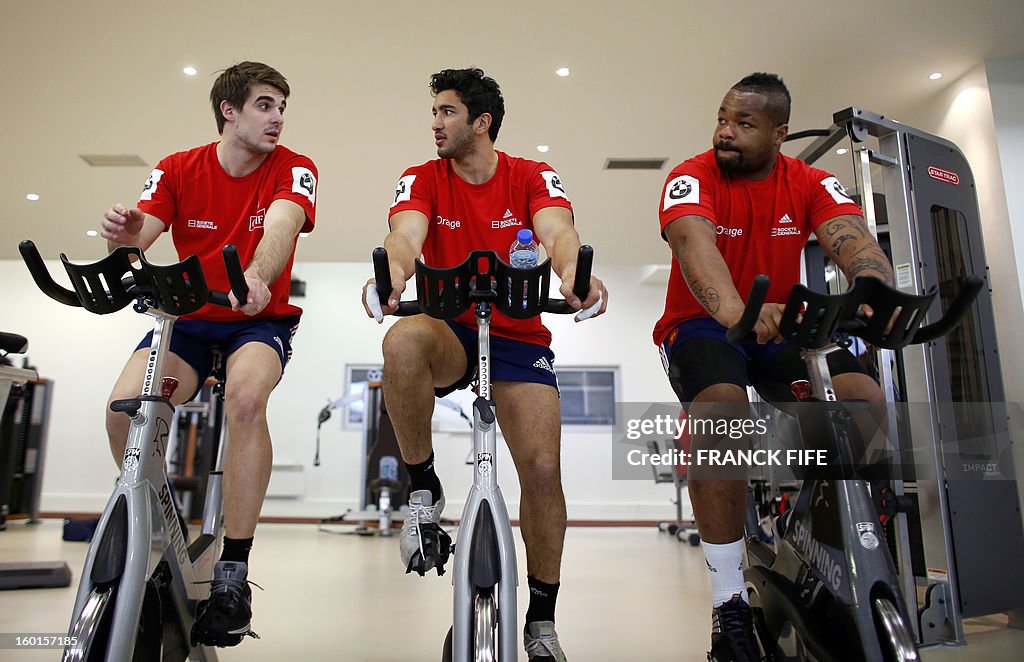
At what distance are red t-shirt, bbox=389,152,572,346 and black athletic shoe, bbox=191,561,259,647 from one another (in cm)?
100

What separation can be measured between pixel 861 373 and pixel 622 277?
9.07m

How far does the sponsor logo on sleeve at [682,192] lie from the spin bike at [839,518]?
0.54 metres

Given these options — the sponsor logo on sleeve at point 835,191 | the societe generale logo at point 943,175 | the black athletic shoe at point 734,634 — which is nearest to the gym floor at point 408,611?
the black athletic shoe at point 734,634

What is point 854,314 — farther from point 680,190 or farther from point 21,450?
point 21,450

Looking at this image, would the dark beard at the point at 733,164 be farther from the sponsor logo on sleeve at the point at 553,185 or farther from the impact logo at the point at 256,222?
the impact logo at the point at 256,222

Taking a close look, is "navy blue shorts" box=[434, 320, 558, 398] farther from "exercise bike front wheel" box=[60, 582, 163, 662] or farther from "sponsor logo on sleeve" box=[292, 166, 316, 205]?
"exercise bike front wheel" box=[60, 582, 163, 662]

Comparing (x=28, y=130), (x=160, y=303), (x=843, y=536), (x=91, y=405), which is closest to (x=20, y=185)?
(x=28, y=130)

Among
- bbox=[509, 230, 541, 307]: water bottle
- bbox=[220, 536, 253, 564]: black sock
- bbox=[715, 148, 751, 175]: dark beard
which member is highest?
bbox=[715, 148, 751, 175]: dark beard

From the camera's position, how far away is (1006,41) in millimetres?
4250

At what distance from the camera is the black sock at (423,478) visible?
6.14ft

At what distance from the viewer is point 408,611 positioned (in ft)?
9.76

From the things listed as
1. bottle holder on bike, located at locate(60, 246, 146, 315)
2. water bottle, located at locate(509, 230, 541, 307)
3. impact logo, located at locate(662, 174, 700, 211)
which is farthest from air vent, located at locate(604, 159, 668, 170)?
bottle holder on bike, located at locate(60, 246, 146, 315)

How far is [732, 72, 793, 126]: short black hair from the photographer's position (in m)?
2.07

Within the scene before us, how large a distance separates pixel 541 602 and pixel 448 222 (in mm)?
1154
